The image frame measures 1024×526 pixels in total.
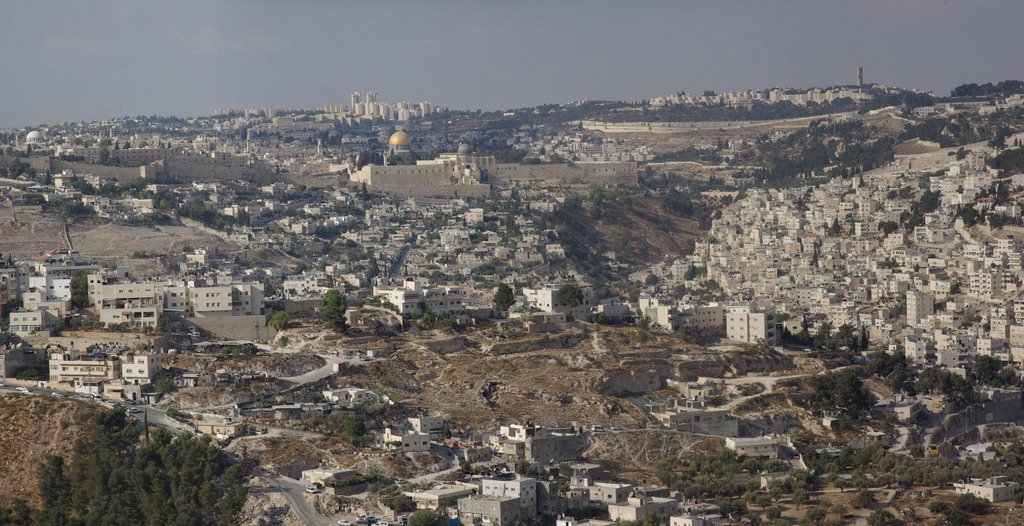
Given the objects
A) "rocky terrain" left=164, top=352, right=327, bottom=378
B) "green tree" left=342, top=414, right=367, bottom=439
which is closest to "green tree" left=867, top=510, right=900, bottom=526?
"green tree" left=342, top=414, right=367, bottom=439

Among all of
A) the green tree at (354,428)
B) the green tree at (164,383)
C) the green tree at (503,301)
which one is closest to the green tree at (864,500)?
the green tree at (354,428)

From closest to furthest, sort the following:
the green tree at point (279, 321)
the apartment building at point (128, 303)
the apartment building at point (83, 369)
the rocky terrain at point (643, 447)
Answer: the rocky terrain at point (643, 447) < the apartment building at point (83, 369) < the apartment building at point (128, 303) < the green tree at point (279, 321)

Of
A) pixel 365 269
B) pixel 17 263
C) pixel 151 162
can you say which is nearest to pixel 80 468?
pixel 17 263

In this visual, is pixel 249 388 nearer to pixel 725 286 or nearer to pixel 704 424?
pixel 704 424

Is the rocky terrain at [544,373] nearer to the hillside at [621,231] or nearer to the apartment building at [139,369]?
the apartment building at [139,369]

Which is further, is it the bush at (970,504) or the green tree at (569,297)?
the green tree at (569,297)

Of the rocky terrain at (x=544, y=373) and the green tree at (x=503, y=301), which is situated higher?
the green tree at (x=503, y=301)
